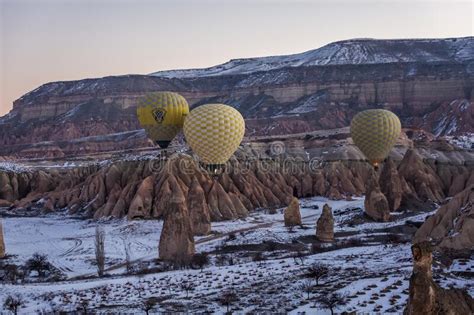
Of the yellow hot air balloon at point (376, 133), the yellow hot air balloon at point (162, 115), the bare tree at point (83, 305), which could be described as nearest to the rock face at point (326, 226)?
the bare tree at point (83, 305)

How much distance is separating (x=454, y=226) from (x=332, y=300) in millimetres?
10629

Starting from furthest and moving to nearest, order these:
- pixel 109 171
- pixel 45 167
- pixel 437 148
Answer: pixel 45 167 < pixel 437 148 < pixel 109 171

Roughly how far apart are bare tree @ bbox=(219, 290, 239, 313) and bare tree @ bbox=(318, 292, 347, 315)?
338 centimetres

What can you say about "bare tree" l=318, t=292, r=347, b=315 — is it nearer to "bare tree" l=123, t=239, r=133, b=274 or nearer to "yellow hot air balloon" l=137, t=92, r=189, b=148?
"bare tree" l=123, t=239, r=133, b=274

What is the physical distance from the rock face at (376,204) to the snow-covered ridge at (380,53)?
380 feet

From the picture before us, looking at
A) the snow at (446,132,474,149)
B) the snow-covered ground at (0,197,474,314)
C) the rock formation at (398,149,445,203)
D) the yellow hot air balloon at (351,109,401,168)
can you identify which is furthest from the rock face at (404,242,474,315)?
the snow at (446,132,474,149)

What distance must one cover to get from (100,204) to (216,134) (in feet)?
56.6

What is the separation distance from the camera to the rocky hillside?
4820 inches

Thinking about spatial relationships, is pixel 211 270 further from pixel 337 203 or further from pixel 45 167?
pixel 45 167

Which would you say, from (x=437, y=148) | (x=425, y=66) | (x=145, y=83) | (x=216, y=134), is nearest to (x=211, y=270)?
(x=216, y=134)

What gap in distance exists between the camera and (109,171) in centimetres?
6519

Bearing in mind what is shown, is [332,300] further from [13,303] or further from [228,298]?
[13,303]

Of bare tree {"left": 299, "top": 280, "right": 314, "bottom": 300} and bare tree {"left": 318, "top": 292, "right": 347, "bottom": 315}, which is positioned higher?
bare tree {"left": 318, "top": 292, "right": 347, "bottom": 315}

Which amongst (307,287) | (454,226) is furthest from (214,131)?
(307,287)
